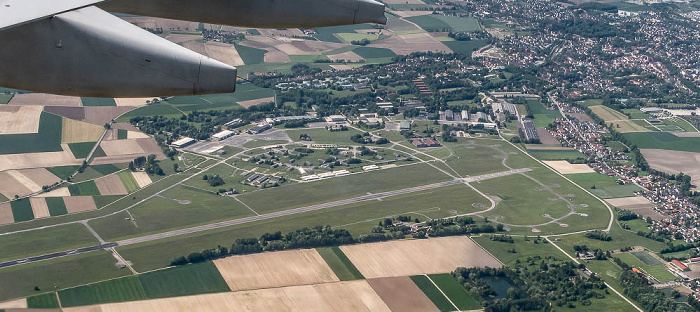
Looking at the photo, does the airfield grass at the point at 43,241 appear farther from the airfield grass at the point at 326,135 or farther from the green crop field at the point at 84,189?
the airfield grass at the point at 326,135

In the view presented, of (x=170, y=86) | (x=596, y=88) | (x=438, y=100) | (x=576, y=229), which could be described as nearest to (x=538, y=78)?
(x=596, y=88)

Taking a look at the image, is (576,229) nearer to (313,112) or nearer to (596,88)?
(313,112)

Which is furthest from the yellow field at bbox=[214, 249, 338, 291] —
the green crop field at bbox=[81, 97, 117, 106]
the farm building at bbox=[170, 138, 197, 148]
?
the green crop field at bbox=[81, 97, 117, 106]

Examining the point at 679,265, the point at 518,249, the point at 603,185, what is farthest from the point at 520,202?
the point at 679,265

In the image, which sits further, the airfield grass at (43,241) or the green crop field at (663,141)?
the green crop field at (663,141)

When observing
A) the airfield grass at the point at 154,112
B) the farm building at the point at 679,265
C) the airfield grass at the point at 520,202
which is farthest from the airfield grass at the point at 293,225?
the airfield grass at the point at 154,112

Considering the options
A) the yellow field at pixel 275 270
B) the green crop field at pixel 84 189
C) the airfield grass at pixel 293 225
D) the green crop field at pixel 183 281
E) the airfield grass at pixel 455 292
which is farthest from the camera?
the green crop field at pixel 84 189

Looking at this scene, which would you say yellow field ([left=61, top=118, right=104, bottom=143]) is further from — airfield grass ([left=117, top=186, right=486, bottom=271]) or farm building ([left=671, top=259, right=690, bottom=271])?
farm building ([left=671, top=259, right=690, bottom=271])
